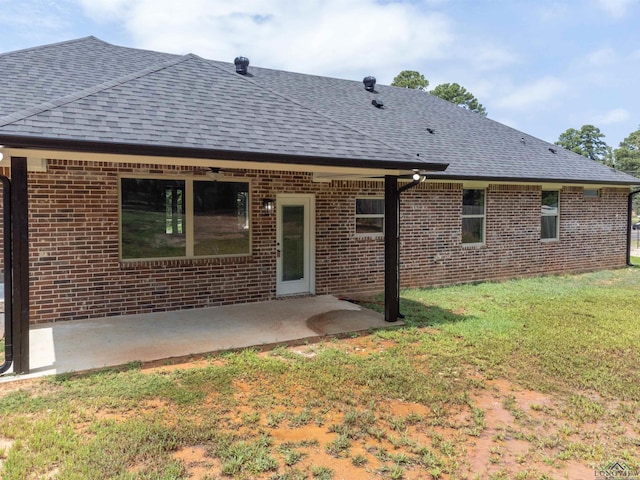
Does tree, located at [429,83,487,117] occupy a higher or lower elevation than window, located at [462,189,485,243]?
higher

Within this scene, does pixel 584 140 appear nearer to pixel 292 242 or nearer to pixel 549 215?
pixel 549 215

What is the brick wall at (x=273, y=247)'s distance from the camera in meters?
7.22

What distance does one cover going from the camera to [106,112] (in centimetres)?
536

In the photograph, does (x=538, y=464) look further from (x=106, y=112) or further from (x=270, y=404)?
(x=106, y=112)

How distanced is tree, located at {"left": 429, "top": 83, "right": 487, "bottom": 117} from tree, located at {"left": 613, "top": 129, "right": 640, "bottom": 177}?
3690cm

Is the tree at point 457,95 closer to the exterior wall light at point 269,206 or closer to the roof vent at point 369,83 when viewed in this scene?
the roof vent at point 369,83

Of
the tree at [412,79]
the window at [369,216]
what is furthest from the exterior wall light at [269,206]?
the tree at [412,79]

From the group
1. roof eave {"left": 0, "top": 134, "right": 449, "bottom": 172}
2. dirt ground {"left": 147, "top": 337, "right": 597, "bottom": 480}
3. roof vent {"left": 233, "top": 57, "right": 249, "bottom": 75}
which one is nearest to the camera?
dirt ground {"left": 147, "top": 337, "right": 597, "bottom": 480}

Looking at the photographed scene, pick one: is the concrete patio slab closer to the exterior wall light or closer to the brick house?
the brick house

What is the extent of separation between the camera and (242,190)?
343 inches

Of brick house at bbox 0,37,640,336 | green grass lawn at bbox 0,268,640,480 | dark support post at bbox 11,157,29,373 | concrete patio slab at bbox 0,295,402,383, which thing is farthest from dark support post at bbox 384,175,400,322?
dark support post at bbox 11,157,29,373

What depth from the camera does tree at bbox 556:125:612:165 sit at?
228 feet

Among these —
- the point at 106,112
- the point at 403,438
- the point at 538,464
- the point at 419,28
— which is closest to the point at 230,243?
the point at 106,112

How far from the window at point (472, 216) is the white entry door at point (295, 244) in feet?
13.7
